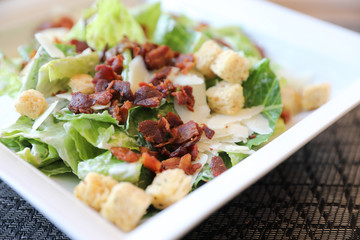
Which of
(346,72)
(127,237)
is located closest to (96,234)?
(127,237)

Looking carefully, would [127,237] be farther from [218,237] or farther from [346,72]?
[346,72]

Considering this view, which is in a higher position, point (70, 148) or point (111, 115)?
point (111, 115)

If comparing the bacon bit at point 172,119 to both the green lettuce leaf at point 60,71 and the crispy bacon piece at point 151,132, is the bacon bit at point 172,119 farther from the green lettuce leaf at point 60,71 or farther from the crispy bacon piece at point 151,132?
the green lettuce leaf at point 60,71

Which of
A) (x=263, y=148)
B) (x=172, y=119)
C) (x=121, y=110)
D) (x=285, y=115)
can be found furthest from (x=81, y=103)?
(x=285, y=115)

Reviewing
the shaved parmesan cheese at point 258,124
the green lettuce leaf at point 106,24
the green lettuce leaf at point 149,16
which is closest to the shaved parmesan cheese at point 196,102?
the shaved parmesan cheese at point 258,124

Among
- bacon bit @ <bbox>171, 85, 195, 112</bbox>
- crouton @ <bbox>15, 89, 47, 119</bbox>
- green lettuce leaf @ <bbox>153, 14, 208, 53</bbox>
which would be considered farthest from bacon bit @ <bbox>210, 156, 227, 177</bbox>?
green lettuce leaf @ <bbox>153, 14, 208, 53</bbox>

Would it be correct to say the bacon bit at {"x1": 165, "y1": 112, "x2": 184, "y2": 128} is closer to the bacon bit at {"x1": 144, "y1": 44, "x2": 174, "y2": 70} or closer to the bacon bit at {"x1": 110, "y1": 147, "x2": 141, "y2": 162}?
the bacon bit at {"x1": 110, "y1": 147, "x2": 141, "y2": 162}

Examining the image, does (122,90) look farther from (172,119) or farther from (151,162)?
(151,162)
